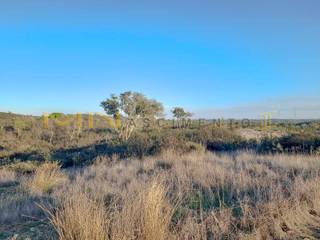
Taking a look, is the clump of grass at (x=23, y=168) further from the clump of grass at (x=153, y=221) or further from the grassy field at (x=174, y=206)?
the clump of grass at (x=153, y=221)

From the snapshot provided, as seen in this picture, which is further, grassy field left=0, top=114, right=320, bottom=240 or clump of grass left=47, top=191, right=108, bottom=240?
grassy field left=0, top=114, right=320, bottom=240

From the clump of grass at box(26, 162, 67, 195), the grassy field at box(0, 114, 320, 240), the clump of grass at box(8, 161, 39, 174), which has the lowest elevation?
the clump of grass at box(8, 161, 39, 174)

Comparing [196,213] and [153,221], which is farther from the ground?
[153,221]

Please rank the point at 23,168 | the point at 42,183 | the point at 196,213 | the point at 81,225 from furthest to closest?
the point at 23,168, the point at 42,183, the point at 196,213, the point at 81,225

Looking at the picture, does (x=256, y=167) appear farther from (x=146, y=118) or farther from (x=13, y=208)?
(x=146, y=118)

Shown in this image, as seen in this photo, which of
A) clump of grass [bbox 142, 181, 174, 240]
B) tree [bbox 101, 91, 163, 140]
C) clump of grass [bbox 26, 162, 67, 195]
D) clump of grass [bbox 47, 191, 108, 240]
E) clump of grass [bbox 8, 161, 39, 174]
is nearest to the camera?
clump of grass [bbox 47, 191, 108, 240]

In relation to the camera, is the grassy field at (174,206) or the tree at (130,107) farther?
the tree at (130,107)

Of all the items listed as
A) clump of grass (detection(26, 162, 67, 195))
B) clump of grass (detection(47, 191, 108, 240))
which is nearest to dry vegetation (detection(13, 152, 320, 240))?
clump of grass (detection(47, 191, 108, 240))

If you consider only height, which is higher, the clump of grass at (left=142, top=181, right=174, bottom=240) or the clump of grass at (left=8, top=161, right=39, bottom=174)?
the clump of grass at (left=142, top=181, right=174, bottom=240)

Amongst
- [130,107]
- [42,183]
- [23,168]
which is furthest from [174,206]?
[130,107]

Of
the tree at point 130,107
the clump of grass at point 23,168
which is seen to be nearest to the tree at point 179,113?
the tree at point 130,107

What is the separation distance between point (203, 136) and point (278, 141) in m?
4.61

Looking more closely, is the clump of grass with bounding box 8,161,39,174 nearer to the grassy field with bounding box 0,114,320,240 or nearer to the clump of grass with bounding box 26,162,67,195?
the grassy field with bounding box 0,114,320,240

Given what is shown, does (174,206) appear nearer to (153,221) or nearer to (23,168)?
(153,221)
